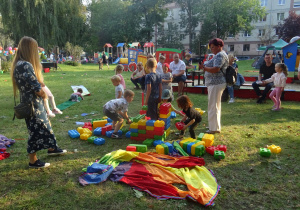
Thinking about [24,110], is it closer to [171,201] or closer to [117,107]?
[117,107]

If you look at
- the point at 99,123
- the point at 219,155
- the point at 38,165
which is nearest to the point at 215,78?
the point at 219,155

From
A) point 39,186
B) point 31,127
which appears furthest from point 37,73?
point 39,186

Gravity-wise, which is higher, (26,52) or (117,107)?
(26,52)

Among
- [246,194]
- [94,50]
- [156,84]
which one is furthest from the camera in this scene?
[94,50]

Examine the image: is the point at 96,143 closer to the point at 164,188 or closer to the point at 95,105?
the point at 164,188

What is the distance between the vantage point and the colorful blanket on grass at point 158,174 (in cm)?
311

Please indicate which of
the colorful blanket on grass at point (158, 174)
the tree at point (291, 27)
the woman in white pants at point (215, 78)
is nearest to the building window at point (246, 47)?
the tree at point (291, 27)

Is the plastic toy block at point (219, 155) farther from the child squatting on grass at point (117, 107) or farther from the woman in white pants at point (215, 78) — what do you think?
the child squatting on grass at point (117, 107)

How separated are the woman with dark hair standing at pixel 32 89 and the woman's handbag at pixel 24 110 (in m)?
0.07

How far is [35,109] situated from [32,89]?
1.09 feet

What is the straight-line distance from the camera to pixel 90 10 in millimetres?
52000

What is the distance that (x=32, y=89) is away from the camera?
139 inches

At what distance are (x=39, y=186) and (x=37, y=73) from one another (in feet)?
5.78

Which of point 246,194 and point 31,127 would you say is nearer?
point 246,194
